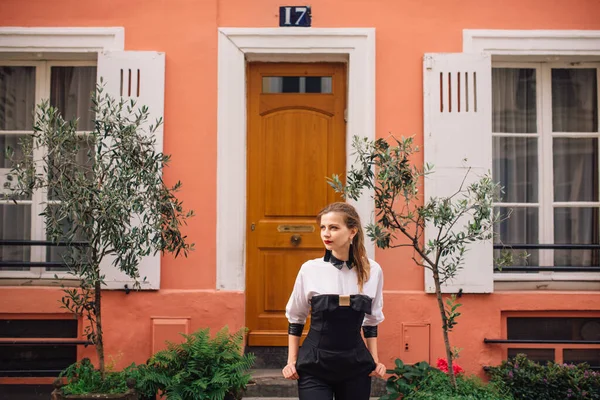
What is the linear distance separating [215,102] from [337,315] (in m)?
3.01

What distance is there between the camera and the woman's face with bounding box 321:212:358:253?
3284mm

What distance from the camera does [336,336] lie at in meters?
3.18

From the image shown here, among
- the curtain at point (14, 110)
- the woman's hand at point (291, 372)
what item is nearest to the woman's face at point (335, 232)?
the woman's hand at point (291, 372)

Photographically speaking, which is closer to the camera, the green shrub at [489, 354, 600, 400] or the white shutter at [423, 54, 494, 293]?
the green shrub at [489, 354, 600, 400]

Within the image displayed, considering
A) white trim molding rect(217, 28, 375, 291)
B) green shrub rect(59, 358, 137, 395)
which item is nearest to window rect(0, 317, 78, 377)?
green shrub rect(59, 358, 137, 395)

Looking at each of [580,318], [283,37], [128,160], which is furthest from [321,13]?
[580,318]

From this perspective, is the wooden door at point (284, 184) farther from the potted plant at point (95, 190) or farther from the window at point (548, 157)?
the window at point (548, 157)

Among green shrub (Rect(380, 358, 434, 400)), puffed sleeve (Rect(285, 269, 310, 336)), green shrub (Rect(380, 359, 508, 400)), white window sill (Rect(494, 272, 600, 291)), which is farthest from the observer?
white window sill (Rect(494, 272, 600, 291))

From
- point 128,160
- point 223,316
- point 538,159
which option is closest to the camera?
point 128,160

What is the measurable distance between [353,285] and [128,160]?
82.1 inches

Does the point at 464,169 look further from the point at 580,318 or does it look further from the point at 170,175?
the point at 170,175

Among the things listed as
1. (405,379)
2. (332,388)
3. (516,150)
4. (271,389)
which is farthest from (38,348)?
(516,150)

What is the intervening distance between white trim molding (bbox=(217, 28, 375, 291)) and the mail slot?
0.37 m

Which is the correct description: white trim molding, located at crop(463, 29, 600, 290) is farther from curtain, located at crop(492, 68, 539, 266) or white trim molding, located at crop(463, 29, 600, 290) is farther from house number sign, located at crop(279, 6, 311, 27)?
house number sign, located at crop(279, 6, 311, 27)
